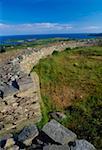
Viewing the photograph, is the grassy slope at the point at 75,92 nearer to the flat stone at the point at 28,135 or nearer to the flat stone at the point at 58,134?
the flat stone at the point at 58,134

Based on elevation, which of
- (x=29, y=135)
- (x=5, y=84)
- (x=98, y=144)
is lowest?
(x=98, y=144)

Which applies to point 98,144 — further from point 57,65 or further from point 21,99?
point 57,65

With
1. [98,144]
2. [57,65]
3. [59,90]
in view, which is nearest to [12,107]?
[98,144]

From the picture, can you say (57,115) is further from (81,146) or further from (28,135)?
(81,146)

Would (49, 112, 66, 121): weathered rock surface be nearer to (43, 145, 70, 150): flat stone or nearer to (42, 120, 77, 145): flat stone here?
(42, 120, 77, 145): flat stone

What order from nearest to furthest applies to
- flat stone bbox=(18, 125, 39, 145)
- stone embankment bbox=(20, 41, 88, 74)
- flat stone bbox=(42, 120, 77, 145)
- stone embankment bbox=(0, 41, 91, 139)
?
flat stone bbox=(18, 125, 39, 145) < flat stone bbox=(42, 120, 77, 145) < stone embankment bbox=(0, 41, 91, 139) < stone embankment bbox=(20, 41, 88, 74)

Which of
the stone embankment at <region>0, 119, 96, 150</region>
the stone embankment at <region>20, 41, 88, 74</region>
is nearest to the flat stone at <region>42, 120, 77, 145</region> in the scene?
the stone embankment at <region>0, 119, 96, 150</region>

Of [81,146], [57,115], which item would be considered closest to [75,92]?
[57,115]
